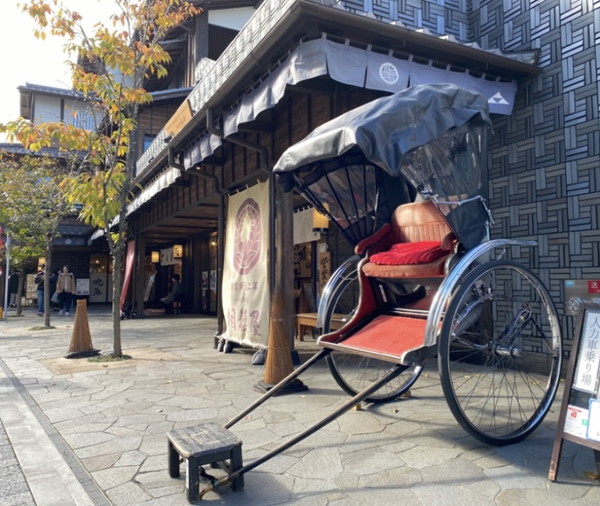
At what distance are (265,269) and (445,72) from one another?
3.54 m

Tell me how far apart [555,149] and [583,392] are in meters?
3.62

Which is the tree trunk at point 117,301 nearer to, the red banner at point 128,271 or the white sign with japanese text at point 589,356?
the white sign with japanese text at point 589,356

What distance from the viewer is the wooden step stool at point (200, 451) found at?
2.60m

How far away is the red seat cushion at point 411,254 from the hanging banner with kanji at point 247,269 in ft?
9.93

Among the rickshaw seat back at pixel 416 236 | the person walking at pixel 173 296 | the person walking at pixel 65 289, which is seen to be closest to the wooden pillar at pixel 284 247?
the rickshaw seat back at pixel 416 236

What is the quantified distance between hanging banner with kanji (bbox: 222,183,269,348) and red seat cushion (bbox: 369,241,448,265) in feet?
9.93

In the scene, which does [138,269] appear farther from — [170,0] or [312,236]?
[170,0]

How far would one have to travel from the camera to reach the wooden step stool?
2.60 m

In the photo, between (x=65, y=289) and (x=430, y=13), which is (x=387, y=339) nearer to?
(x=430, y=13)

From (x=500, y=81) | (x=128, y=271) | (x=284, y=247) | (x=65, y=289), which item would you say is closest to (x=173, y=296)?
(x=128, y=271)

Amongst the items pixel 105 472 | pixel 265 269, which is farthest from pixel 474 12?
pixel 105 472

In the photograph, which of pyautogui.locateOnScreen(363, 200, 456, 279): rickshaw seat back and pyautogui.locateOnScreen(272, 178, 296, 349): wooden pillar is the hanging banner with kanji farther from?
pyautogui.locateOnScreen(363, 200, 456, 279): rickshaw seat back

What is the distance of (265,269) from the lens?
6.82 meters

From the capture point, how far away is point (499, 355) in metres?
3.72
